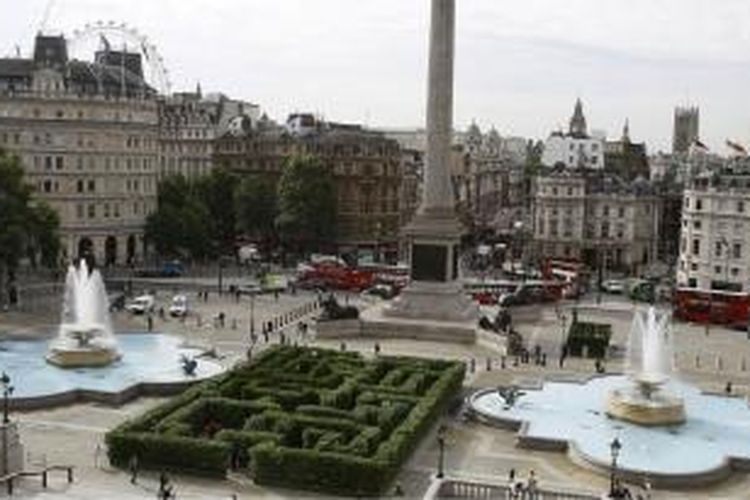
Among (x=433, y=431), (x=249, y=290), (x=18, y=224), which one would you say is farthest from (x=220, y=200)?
(x=433, y=431)

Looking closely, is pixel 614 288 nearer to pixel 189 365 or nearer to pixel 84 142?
pixel 84 142

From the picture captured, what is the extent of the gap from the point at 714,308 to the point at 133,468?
60103mm

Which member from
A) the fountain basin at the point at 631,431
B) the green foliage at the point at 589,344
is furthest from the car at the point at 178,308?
the fountain basin at the point at 631,431

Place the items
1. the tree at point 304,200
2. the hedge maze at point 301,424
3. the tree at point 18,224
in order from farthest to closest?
the tree at point 304,200, the tree at point 18,224, the hedge maze at point 301,424

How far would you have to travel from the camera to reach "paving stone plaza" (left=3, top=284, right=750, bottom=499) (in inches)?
1672

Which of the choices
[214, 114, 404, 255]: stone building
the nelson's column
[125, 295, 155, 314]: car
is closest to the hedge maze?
the nelson's column

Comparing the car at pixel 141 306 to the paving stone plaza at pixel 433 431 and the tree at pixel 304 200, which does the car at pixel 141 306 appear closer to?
the paving stone plaza at pixel 433 431

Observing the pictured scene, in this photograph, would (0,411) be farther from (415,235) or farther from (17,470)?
(415,235)

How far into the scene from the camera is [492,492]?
4253 centimetres

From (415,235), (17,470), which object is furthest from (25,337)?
(17,470)

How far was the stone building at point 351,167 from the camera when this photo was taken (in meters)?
140

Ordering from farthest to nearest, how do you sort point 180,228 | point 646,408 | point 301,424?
point 180,228, point 646,408, point 301,424

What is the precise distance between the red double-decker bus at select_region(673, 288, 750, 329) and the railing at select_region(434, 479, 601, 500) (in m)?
52.8

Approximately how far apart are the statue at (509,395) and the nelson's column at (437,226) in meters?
22.2
